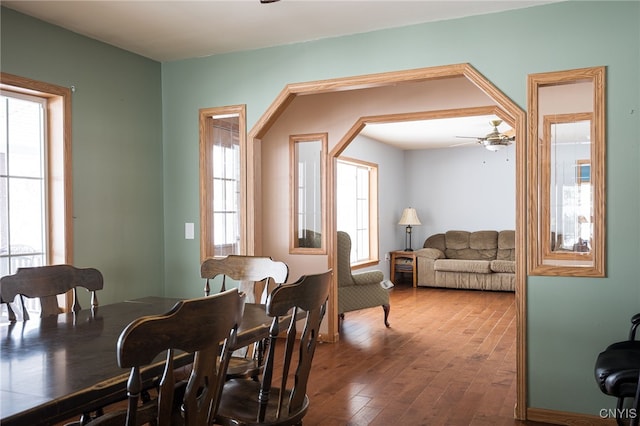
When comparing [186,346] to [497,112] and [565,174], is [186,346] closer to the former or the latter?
[565,174]

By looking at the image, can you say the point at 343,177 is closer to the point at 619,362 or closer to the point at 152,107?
the point at 152,107

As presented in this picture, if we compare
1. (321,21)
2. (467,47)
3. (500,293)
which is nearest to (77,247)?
(321,21)

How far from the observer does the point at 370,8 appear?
11.0ft

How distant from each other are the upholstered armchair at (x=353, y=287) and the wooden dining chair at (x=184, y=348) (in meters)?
3.78

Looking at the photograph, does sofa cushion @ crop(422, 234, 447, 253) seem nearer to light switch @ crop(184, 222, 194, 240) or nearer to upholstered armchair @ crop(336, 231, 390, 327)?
upholstered armchair @ crop(336, 231, 390, 327)

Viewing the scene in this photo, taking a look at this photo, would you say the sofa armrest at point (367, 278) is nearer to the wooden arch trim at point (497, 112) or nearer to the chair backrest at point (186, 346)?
the wooden arch trim at point (497, 112)

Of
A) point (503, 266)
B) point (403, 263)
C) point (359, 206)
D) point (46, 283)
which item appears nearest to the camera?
point (46, 283)

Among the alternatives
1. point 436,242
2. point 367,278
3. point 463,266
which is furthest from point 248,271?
point 436,242

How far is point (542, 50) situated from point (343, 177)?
16.8 feet

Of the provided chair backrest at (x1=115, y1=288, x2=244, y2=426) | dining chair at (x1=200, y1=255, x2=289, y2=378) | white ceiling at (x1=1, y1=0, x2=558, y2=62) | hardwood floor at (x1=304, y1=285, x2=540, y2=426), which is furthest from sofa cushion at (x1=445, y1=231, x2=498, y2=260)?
chair backrest at (x1=115, y1=288, x2=244, y2=426)

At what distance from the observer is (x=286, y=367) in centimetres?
199

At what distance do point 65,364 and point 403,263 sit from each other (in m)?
8.22

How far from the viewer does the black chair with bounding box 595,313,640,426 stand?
247 centimetres

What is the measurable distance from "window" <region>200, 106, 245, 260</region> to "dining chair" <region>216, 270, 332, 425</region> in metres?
2.29
